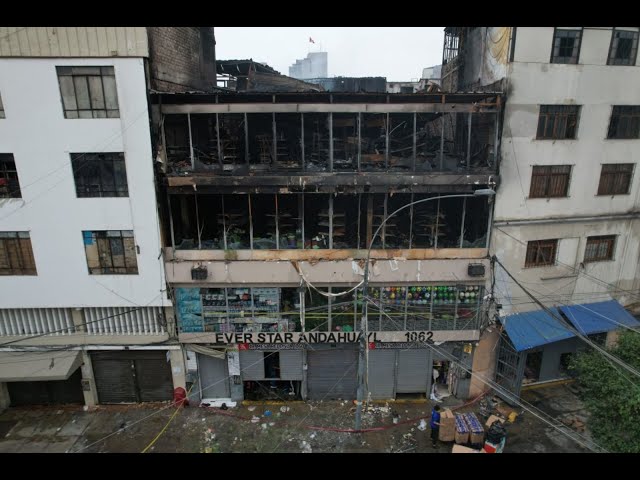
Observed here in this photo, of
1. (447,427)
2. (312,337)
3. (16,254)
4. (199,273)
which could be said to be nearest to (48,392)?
(16,254)

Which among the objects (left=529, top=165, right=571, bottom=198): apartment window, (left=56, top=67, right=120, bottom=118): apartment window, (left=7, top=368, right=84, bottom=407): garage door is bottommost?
(left=7, top=368, right=84, bottom=407): garage door

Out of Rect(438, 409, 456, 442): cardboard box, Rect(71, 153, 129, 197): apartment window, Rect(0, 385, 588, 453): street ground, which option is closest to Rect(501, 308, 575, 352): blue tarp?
Rect(0, 385, 588, 453): street ground

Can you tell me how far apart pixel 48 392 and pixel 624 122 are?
27.3 meters

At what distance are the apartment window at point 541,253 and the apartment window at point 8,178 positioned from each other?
2059 cm

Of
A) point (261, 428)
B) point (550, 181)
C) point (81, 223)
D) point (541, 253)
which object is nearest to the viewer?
point (81, 223)

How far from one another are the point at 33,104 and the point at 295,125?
980cm

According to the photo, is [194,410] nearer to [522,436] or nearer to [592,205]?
[522,436]

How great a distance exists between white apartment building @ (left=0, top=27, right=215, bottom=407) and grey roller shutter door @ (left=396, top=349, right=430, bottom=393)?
385 inches

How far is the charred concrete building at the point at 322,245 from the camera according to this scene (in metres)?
16.0

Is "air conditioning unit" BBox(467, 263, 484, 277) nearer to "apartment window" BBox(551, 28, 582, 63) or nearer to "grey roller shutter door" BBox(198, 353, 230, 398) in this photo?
"apartment window" BBox(551, 28, 582, 63)

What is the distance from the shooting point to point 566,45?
15.7 m

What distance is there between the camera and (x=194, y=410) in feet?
58.1

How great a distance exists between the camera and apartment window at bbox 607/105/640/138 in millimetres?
16609

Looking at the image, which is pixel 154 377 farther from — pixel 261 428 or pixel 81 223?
pixel 81 223
